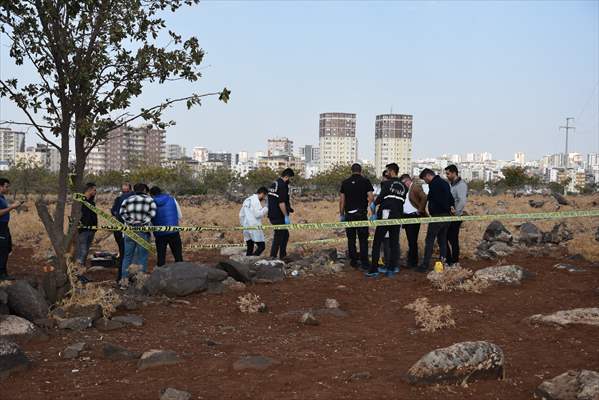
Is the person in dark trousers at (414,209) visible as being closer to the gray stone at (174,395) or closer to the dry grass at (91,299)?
the dry grass at (91,299)

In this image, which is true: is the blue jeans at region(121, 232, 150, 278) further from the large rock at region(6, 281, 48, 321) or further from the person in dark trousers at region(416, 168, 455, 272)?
the person in dark trousers at region(416, 168, 455, 272)

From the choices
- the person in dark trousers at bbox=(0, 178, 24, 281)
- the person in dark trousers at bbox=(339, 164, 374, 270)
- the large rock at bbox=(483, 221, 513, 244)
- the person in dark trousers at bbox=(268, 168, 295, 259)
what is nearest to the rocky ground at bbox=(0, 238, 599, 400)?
the person in dark trousers at bbox=(339, 164, 374, 270)

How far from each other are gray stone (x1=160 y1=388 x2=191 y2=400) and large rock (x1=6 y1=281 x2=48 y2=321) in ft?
11.1

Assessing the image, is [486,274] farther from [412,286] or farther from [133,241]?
[133,241]

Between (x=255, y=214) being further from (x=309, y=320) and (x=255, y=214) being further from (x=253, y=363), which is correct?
(x=253, y=363)

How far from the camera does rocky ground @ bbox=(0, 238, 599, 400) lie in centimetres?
533

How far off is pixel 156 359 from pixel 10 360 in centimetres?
134

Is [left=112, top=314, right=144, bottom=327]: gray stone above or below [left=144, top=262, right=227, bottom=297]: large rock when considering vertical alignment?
below

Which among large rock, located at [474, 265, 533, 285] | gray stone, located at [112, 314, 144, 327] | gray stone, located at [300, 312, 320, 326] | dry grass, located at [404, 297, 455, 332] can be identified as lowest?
gray stone, located at [112, 314, 144, 327]

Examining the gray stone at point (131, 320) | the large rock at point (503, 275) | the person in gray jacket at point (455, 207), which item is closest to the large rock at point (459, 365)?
the gray stone at point (131, 320)

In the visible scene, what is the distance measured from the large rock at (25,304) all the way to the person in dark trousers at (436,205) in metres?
6.59

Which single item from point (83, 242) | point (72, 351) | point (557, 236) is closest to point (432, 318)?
point (72, 351)

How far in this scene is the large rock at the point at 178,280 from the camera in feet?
30.7

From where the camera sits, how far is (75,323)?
298 inches
